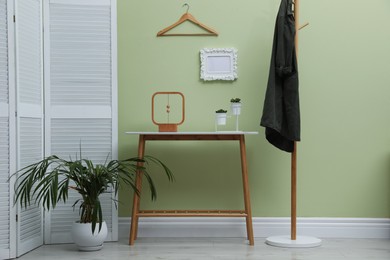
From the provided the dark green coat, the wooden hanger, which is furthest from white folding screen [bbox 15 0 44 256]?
the dark green coat

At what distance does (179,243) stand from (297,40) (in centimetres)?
160

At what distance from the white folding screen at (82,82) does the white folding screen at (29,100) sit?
93mm

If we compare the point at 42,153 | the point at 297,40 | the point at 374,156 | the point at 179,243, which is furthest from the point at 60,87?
the point at 374,156

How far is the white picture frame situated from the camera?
4.27 meters

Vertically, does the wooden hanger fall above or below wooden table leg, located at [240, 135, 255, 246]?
above

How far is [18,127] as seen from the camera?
3.66 meters

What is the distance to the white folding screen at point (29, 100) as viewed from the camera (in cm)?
367

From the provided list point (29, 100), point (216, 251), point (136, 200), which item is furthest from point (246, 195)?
point (29, 100)

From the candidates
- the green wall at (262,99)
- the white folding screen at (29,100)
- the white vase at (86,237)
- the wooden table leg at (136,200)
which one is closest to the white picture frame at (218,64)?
the green wall at (262,99)

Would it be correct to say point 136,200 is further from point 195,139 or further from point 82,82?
point 82,82

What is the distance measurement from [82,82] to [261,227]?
164 cm

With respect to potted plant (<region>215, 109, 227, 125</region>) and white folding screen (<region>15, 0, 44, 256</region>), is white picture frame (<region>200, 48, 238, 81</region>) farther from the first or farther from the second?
white folding screen (<region>15, 0, 44, 256</region>)

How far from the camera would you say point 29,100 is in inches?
150

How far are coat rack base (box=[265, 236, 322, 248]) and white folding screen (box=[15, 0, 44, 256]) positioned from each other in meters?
1.58
